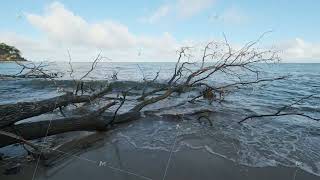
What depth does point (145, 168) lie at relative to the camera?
512 cm

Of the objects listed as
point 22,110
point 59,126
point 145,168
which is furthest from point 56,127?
point 145,168

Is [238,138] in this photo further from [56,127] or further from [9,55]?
[9,55]

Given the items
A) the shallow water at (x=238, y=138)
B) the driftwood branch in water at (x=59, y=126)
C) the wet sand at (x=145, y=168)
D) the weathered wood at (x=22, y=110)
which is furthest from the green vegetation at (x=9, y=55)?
the shallow water at (x=238, y=138)

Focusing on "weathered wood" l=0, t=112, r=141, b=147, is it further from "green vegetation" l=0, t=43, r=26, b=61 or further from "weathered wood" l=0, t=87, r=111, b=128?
"green vegetation" l=0, t=43, r=26, b=61

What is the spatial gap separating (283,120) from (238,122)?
1.51 m

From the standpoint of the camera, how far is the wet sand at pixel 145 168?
4789 mm

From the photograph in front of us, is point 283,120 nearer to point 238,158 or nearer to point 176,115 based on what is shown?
point 176,115

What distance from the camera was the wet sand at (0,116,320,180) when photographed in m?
4.79

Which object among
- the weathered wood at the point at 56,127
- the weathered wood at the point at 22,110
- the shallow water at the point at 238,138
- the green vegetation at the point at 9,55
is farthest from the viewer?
the green vegetation at the point at 9,55

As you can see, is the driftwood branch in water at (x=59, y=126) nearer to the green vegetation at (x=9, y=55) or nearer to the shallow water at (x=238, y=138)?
the shallow water at (x=238, y=138)

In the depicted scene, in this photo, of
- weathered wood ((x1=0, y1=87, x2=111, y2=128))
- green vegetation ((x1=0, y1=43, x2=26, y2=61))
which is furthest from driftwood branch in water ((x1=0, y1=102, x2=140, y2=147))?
green vegetation ((x1=0, y1=43, x2=26, y2=61))

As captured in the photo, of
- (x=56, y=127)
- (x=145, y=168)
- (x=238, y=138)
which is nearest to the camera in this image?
(x=145, y=168)

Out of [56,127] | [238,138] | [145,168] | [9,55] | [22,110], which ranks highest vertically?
[9,55]

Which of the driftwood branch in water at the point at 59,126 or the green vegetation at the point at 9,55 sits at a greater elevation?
the green vegetation at the point at 9,55
